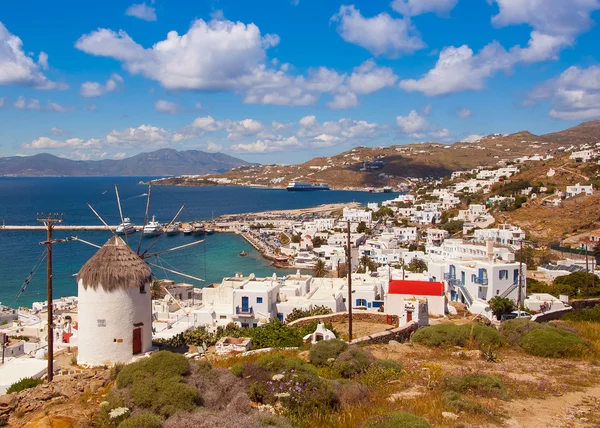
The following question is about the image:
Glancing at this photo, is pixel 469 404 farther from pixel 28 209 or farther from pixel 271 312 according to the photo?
pixel 28 209

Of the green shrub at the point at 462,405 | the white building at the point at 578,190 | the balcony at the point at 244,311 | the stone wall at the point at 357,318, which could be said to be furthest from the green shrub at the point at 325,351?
the white building at the point at 578,190


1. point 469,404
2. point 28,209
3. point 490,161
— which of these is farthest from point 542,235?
point 490,161

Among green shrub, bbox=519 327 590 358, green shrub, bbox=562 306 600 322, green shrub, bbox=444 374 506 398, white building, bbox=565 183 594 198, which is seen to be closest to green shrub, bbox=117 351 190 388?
green shrub, bbox=444 374 506 398

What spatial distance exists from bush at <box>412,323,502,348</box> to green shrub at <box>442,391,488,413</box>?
4534 millimetres

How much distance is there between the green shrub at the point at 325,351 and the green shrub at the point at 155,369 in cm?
322

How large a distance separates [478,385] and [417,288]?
11.7 metres

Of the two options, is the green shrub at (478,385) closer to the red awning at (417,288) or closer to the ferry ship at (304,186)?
the red awning at (417,288)

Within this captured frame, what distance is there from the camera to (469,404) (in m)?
7.09

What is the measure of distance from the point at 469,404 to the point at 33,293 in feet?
136

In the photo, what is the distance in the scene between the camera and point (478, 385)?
7.95m

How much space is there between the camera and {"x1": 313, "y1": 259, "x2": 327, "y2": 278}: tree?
48344mm

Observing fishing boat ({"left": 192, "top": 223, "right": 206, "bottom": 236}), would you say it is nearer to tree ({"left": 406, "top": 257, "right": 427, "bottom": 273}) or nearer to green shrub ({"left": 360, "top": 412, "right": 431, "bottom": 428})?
tree ({"left": 406, "top": 257, "right": 427, "bottom": 273})

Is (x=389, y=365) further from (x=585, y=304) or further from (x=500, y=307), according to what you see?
(x=585, y=304)

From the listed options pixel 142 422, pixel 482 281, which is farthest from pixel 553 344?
pixel 482 281
